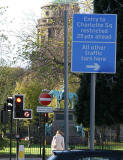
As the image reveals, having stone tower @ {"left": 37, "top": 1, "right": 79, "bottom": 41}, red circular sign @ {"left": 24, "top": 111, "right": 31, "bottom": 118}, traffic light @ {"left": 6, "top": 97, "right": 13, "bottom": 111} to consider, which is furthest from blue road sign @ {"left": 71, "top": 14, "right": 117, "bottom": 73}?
stone tower @ {"left": 37, "top": 1, "right": 79, "bottom": 41}

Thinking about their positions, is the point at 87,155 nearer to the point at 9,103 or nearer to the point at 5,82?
the point at 9,103

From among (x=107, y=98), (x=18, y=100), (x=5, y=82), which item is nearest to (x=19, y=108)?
(x=18, y=100)

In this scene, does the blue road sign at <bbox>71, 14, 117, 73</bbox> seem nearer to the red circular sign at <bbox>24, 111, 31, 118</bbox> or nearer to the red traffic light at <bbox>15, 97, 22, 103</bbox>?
the red circular sign at <bbox>24, 111, 31, 118</bbox>

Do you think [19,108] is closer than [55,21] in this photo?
Yes

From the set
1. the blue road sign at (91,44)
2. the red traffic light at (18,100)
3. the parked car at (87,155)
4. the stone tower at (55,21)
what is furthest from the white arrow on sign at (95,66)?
the stone tower at (55,21)

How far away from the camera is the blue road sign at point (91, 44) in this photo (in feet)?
48.2

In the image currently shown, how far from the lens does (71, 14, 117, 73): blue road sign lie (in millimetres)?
14680

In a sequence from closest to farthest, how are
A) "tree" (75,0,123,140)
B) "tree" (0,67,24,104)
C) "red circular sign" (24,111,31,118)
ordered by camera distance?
1. "tree" (75,0,123,140)
2. "red circular sign" (24,111,31,118)
3. "tree" (0,67,24,104)

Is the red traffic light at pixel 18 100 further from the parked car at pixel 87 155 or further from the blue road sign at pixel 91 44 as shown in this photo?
the parked car at pixel 87 155

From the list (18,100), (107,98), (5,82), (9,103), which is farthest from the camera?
(5,82)

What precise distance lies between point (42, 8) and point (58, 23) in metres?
3.94

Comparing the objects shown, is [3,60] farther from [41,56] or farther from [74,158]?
[74,158]

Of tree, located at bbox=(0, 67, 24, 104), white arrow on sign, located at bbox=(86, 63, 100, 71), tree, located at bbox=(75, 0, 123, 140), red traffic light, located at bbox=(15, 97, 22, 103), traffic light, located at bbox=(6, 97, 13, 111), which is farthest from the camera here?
tree, located at bbox=(0, 67, 24, 104)

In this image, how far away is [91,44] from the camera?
14.7m
